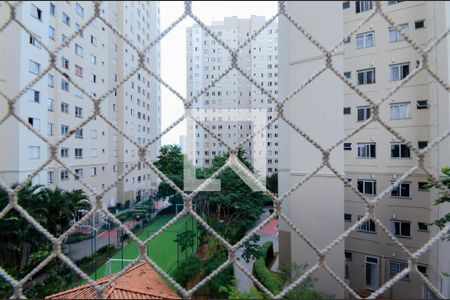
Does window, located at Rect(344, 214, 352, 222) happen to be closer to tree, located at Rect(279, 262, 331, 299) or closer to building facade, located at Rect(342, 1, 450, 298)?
building facade, located at Rect(342, 1, 450, 298)

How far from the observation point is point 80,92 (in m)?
0.48

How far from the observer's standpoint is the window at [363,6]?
0.43 metres

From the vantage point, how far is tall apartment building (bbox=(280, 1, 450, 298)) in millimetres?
484

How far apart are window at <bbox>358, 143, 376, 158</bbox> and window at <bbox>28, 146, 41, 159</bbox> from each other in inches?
28.8

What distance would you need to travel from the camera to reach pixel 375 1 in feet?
1.32

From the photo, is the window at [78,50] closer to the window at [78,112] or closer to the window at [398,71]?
the window at [78,112]

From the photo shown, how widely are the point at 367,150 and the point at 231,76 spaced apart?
0.41 m

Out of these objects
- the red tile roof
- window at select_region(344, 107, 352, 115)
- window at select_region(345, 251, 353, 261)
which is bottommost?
window at select_region(345, 251, 353, 261)

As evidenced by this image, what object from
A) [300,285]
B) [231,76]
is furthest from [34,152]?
[300,285]

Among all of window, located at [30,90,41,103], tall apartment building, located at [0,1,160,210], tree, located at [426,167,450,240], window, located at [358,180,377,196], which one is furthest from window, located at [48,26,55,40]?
tree, located at [426,167,450,240]

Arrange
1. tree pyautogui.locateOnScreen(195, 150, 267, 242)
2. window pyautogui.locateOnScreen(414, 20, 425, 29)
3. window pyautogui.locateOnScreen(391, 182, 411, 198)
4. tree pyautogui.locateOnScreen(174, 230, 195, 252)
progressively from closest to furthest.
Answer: window pyautogui.locateOnScreen(414, 20, 425, 29) → window pyautogui.locateOnScreen(391, 182, 411, 198) → tree pyautogui.locateOnScreen(195, 150, 267, 242) → tree pyautogui.locateOnScreen(174, 230, 195, 252)

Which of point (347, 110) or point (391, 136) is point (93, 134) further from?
point (391, 136)

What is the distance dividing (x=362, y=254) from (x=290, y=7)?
25.4 inches

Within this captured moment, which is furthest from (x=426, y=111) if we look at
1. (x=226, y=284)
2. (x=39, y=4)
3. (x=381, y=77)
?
(x=39, y=4)
